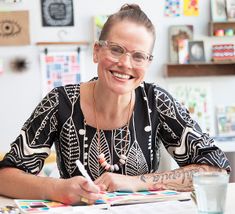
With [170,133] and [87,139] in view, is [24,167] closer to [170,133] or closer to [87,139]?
[87,139]

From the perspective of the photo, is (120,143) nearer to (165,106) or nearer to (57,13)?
(165,106)

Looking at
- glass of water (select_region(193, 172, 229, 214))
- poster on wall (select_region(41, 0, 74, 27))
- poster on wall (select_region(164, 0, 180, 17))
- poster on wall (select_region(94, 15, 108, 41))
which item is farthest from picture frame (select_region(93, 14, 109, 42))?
glass of water (select_region(193, 172, 229, 214))

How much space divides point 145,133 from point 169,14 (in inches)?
82.9

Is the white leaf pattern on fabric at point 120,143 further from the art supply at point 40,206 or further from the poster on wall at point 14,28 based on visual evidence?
the poster on wall at point 14,28

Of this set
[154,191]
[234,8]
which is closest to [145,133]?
[154,191]

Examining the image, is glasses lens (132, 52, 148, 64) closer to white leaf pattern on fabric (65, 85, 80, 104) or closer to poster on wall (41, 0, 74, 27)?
white leaf pattern on fabric (65, 85, 80, 104)

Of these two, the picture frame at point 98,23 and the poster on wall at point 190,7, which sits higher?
the poster on wall at point 190,7

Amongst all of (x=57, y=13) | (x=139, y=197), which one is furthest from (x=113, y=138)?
(x=57, y=13)

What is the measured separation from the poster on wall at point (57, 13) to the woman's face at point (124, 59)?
2.01 metres

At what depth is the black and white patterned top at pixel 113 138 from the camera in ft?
5.62

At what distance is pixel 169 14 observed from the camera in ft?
12.3

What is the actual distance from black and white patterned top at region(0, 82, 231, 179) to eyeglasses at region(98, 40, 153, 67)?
0.76 ft

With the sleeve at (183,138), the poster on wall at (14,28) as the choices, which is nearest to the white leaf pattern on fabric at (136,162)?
the sleeve at (183,138)

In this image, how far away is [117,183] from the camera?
4.92ft
